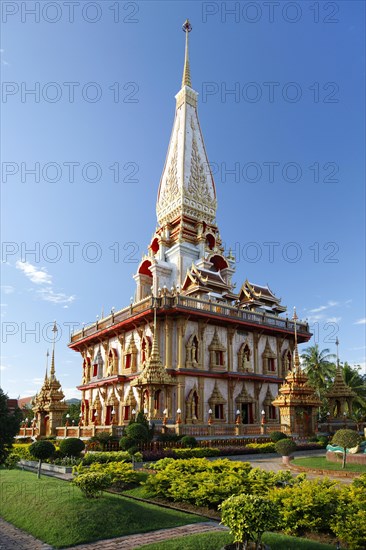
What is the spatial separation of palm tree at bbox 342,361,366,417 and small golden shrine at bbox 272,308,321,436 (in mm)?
20532

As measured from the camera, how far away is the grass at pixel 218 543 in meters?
8.07

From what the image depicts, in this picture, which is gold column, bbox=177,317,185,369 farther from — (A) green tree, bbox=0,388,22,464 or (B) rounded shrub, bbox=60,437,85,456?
(A) green tree, bbox=0,388,22,464

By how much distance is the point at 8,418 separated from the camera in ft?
36.0

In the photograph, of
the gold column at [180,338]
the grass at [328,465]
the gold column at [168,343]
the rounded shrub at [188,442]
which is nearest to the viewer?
the grass at [328,465]

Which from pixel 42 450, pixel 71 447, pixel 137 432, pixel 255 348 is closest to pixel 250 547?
pixel 42 450

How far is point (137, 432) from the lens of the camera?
20734 millimetres

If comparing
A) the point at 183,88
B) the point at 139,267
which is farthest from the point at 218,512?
the point at 183,88

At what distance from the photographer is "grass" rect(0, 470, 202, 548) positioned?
9570 millimetres

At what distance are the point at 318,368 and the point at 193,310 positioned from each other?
24.4 meters

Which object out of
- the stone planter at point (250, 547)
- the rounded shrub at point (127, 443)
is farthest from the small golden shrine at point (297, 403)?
the stone planter at point (250, 547)

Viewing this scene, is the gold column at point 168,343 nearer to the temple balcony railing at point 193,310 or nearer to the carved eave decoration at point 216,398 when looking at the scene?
the temple balcony railing at point 193,310

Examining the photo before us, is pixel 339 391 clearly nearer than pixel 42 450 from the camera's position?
No

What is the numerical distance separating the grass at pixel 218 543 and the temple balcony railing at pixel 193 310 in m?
23.3

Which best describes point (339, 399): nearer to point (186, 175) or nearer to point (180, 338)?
point (180, 338)
